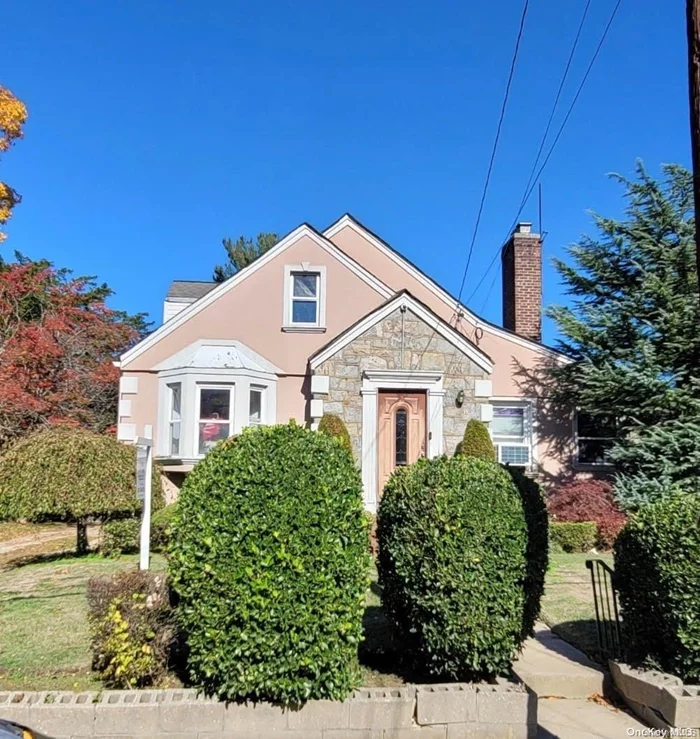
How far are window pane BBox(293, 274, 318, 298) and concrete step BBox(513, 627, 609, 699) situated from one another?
9281mm

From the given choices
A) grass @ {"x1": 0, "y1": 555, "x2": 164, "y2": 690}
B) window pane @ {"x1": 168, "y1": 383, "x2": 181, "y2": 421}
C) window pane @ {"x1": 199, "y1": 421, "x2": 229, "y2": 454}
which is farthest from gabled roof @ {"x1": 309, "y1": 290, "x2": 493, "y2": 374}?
grass @ {"x1": 0, "y1": 555, "x2": 164, "y2": 690}

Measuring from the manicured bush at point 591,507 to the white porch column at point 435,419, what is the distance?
2409 mm

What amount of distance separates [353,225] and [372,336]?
199 inches

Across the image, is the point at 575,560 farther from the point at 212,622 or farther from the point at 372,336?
the point at 212,622

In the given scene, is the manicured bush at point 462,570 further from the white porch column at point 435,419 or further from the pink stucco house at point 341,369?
the white porch column at point 435,419

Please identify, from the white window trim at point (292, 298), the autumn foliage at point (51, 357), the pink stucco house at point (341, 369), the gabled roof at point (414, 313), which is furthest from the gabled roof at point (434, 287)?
the autumn foliage at point (51, 357)

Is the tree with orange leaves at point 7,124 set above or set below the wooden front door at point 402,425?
above

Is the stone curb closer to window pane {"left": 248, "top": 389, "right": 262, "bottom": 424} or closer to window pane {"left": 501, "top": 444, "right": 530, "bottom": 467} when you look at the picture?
window pane {"left": 501, "top": 444, "right": 530, "bottom": 467}

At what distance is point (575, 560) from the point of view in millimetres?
8570

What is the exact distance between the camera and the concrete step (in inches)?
165

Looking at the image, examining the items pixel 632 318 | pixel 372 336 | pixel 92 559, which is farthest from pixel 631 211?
pixel 92 559

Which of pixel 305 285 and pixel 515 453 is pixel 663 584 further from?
pixel 305 285

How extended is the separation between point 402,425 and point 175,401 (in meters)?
4.77

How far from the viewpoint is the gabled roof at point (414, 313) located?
11273 millimetres
